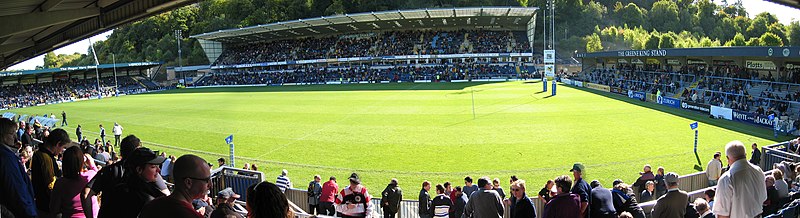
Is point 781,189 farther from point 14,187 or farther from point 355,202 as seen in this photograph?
point 14,187

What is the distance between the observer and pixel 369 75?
70188mm

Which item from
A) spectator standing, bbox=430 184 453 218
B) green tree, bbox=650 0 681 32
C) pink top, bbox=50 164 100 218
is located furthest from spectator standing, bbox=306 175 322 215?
green tree, bbox=650 0 681 32

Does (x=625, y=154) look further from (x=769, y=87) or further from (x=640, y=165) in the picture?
(x=769, y=87)

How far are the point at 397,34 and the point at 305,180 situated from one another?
2527 inches

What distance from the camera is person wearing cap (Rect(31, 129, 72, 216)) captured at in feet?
18.8

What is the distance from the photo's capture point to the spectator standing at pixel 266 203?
3191 mm

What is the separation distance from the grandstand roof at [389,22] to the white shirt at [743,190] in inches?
2248

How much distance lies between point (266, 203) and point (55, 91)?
77234mm

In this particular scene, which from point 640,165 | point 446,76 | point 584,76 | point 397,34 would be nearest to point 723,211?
point 640,165

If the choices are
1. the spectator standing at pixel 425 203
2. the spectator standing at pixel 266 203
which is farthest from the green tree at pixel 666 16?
the spectator standing at pixel 266 203

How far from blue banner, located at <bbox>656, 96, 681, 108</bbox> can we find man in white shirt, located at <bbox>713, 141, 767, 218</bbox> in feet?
97.2

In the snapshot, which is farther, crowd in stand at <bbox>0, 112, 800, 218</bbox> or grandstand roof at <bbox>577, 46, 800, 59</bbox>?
grandstand roof at <bbox>577, 46, 800, 59</bbox>

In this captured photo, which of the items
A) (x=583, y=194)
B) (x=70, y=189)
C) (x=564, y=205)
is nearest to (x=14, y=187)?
(x=70, y=189)

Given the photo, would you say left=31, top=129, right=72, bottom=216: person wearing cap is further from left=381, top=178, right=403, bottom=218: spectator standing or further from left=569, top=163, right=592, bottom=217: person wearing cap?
left=569, top=163, right=592, bottom=217: person wearing cap
